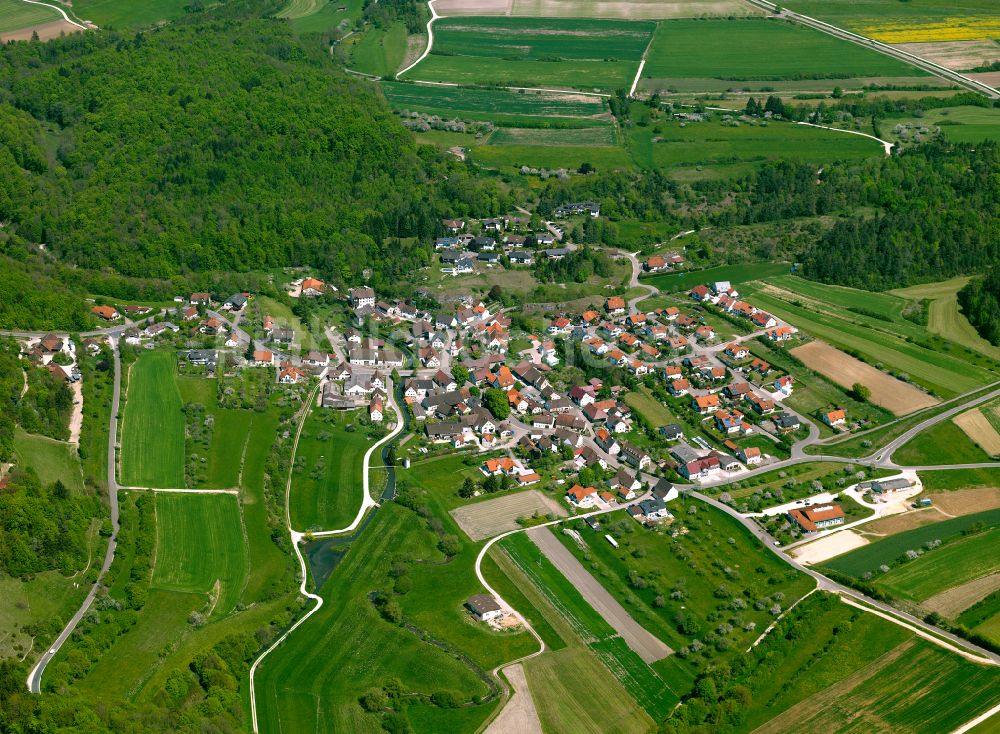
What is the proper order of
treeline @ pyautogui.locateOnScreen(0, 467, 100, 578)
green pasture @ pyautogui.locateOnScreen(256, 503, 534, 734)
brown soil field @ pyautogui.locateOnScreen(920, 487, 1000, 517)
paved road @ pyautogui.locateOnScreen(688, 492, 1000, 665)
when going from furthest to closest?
brown soil field @ pyautogui.locateOnScreen(920, 487, 1000, 517) → treeline @ pyautogui.locateOnScreen(0, 467, 100, 578) → paved road @ pyautogui.locateOnScreen(688, 492, 1000, 665) → green pasture @ pyautogui.locateOnScreen(256, 503, 534, 734)

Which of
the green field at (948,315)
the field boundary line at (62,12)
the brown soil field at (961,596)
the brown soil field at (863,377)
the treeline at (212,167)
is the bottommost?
the brown soil field at (961,596)

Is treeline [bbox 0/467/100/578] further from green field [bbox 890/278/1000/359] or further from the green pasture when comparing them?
green field [bbox 890/278/1000/359]

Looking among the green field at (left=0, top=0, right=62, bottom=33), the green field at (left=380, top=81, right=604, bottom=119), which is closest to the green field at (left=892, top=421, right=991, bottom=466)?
the green field at (left=380, top=81, right=604, bottom=119)

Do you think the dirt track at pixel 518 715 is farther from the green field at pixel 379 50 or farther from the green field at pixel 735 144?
the green field at pixel 379 50

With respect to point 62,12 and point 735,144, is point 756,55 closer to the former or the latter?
point 735,144

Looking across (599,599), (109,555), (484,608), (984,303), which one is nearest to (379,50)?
(984,303)

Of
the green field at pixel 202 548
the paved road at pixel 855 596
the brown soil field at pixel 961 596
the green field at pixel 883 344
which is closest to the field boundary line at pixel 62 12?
the green field at pixel 883 344
